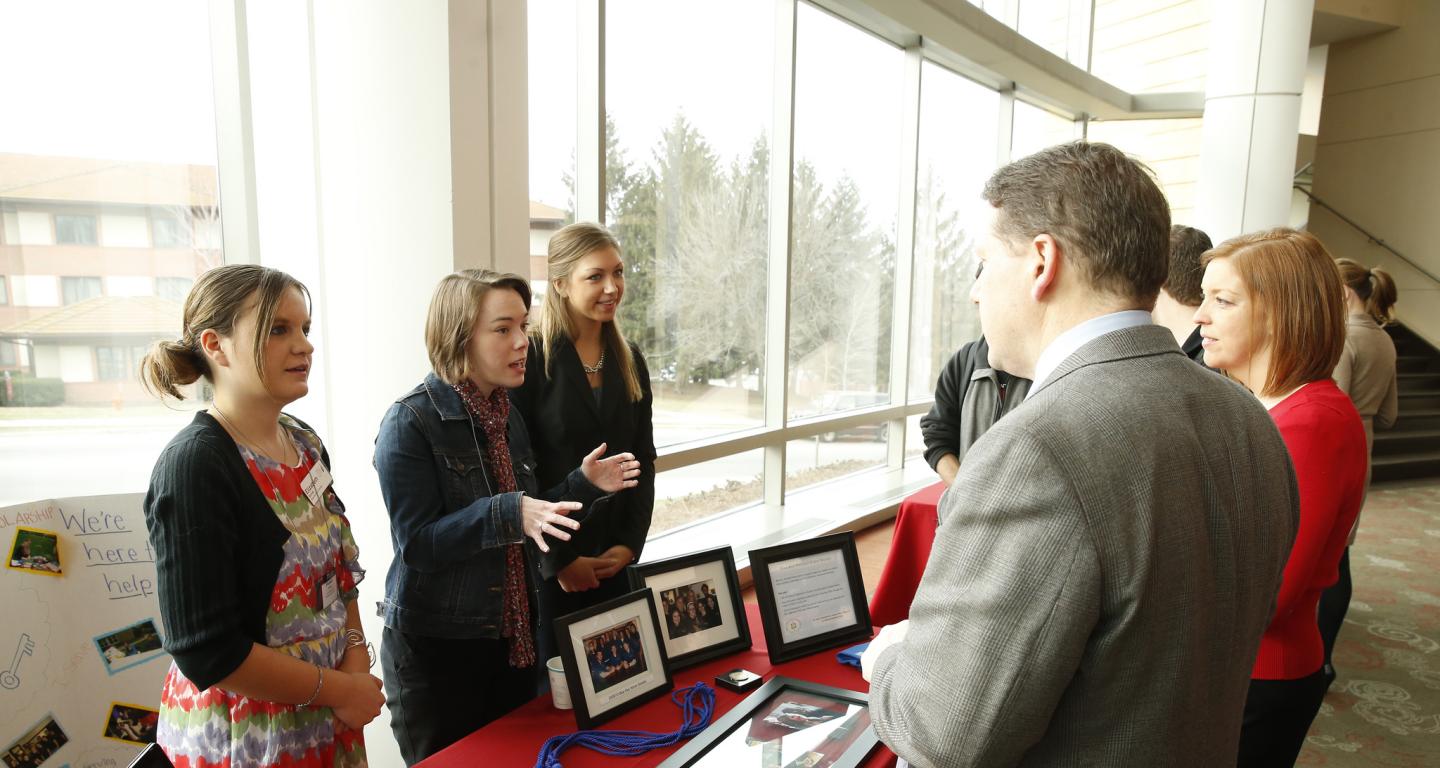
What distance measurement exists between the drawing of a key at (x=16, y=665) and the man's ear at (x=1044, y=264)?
6.70 ft

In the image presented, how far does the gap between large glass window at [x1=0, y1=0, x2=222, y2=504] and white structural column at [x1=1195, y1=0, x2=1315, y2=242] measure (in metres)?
7.87

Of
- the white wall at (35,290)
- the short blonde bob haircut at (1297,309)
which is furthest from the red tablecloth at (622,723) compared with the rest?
the white wall at (35,290)

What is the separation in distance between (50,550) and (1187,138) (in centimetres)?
1006

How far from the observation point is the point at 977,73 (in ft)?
22.0

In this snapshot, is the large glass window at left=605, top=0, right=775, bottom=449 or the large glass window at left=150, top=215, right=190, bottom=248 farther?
the large glass window at left=605, top=0, right=775, bottom=449

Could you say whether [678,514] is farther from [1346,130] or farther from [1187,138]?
[1346,130]

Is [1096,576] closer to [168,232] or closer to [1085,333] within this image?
[1085,333]

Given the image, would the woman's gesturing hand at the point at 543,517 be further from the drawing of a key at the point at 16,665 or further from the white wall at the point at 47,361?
the white wall at the point at 47,361

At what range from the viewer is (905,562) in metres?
2.86

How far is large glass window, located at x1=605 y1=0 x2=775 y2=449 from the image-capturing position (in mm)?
3936

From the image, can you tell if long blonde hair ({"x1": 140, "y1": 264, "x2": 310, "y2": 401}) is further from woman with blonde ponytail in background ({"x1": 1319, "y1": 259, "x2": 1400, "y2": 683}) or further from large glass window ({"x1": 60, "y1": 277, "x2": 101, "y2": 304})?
woman with blonde ponytail in background ({"x1": 1319, "y1": 259, "x2": 1400, "y2": 683})

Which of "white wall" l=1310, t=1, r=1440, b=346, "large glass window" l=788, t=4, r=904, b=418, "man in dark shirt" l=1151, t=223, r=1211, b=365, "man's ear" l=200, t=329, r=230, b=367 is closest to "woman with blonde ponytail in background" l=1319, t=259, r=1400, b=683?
"man in dark shirt" l=1151, t=223, r=1211, b=365

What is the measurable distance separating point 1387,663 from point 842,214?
3.82m

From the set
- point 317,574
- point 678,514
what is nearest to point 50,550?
point 317,574
